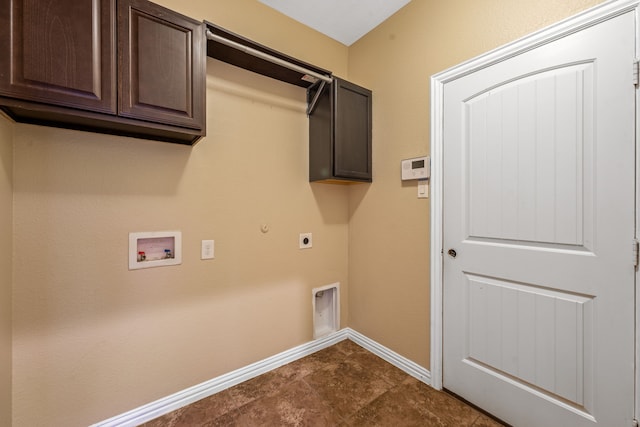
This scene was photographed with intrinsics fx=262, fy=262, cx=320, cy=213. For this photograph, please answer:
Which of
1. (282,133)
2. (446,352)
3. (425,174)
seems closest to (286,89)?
(282,133)

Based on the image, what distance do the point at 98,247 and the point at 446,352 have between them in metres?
2.19

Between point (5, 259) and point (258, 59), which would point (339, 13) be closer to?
point (258, 59)

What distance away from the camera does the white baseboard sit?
58.9 inches

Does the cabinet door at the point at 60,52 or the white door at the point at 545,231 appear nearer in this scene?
the cabinet door at the point at 60,52

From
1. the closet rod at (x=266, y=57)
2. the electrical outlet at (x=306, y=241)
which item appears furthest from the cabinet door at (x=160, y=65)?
the electrical outlet at (x=306, y=241)

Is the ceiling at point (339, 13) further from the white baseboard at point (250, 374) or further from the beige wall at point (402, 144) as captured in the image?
the white baseboard at point (250, 374)

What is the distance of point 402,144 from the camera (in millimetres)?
1973

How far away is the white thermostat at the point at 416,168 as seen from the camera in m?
1.80

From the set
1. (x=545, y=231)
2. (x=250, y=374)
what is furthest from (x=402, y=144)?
(x=250, y=374)

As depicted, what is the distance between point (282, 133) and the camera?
2.03 metres

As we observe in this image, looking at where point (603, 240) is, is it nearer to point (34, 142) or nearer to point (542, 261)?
point (542, 261)

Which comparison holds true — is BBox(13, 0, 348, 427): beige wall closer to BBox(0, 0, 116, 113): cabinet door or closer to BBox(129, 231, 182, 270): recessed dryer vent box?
BBox(129, 231, 182, 270): recessed dryer vent box

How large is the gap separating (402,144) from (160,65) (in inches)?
61.9

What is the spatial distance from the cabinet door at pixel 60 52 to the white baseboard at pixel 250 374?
164 centimetres
